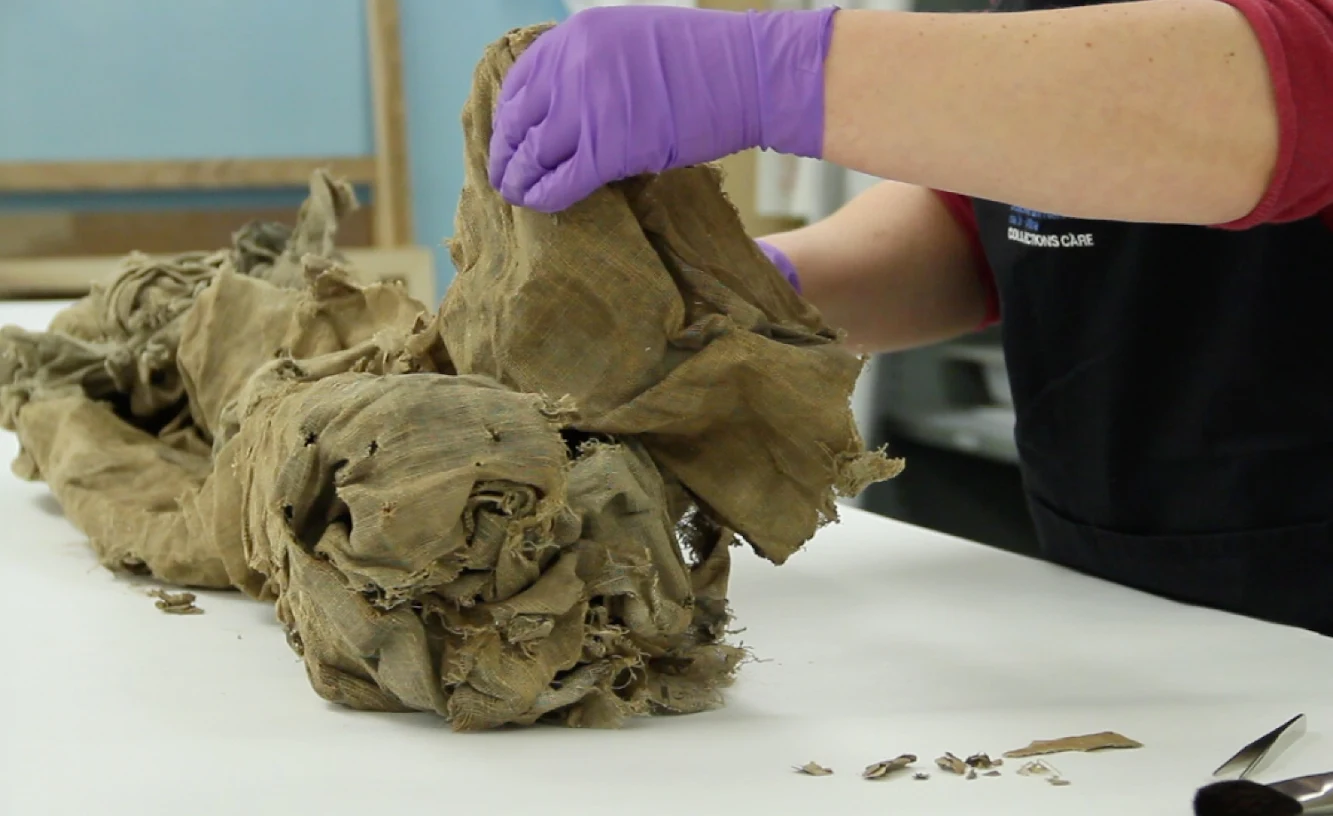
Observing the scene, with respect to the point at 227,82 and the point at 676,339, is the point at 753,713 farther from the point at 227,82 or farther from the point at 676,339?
the point at 227,82

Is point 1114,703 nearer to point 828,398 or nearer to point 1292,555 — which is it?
point 828,398

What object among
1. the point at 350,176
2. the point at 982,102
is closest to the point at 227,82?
the point at 350,176

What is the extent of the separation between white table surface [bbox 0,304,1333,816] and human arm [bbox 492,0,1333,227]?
300 millimetres

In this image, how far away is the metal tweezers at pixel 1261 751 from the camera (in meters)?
0.67

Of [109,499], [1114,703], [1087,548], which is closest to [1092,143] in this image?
[1114,703]

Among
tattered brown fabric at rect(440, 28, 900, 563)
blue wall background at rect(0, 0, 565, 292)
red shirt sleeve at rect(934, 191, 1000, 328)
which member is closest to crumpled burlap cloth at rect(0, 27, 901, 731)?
tattered brown fabric at rect(440, 28, 900, 563)

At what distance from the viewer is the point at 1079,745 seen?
71cm

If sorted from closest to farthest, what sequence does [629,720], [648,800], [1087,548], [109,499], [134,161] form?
[648,800], [629,720], [109,499], [1087,548], [134,161]

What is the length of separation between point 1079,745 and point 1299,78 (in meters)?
0.40

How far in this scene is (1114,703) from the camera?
0.79 metres

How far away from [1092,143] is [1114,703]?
0.33m

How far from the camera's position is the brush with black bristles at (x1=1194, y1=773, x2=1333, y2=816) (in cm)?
60

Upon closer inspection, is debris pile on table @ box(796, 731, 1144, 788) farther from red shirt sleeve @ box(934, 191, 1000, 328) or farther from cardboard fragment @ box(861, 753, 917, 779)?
red shirt sleeve @ box(934, 191, 1000, 328)

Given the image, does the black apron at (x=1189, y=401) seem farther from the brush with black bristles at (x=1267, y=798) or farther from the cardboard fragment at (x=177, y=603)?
the cardboard fragment at (x=177, y=603)
